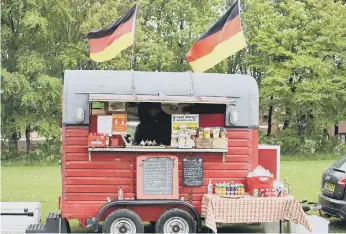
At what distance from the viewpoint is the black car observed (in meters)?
10.5

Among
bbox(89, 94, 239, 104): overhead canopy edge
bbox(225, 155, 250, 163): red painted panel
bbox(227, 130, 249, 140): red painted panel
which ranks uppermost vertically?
bbox(89, 94, 239, 104): overhead canopy edge

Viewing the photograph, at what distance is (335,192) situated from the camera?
34.9 feet

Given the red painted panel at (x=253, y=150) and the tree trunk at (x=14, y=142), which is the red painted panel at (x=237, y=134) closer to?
the red painted panel at (x=253, y=150)

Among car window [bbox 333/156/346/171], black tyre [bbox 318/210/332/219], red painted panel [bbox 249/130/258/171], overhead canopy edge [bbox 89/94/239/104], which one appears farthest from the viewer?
black tyre [bbox 318/210/332/219]

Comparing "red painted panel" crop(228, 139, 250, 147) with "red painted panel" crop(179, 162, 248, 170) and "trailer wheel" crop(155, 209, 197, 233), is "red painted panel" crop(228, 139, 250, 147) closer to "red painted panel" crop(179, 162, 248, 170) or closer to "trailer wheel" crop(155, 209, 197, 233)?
"red painted panel" crop(179, 162, 248, 170)

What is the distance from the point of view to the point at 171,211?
934cm

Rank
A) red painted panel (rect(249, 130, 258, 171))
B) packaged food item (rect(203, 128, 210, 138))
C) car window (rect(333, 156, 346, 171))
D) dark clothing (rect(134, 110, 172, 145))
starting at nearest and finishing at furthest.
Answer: packaged food item (rect(203, 128, 210, 138)) → dark clothing (rect(134, 110, 172, 145)) → red painted panel (rect(249, 130, 258, 171)) → car window (rect(333, 156, 346, 171))

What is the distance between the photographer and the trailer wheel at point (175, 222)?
9.33 m

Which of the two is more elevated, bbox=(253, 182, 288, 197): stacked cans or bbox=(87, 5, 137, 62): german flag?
bbox=(87, 5, 137, 62): german flag

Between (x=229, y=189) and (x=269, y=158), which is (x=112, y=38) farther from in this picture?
(x=229, y=189)

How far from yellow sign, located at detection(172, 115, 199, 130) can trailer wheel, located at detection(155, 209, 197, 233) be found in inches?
50.1

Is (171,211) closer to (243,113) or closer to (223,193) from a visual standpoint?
(223,193)

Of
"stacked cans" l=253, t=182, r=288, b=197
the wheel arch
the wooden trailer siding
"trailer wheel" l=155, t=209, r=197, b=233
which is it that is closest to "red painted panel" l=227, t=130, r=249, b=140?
"stacked cans" l=253, t=182, r=288, b=197

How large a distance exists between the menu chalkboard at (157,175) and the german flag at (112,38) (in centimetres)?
272
